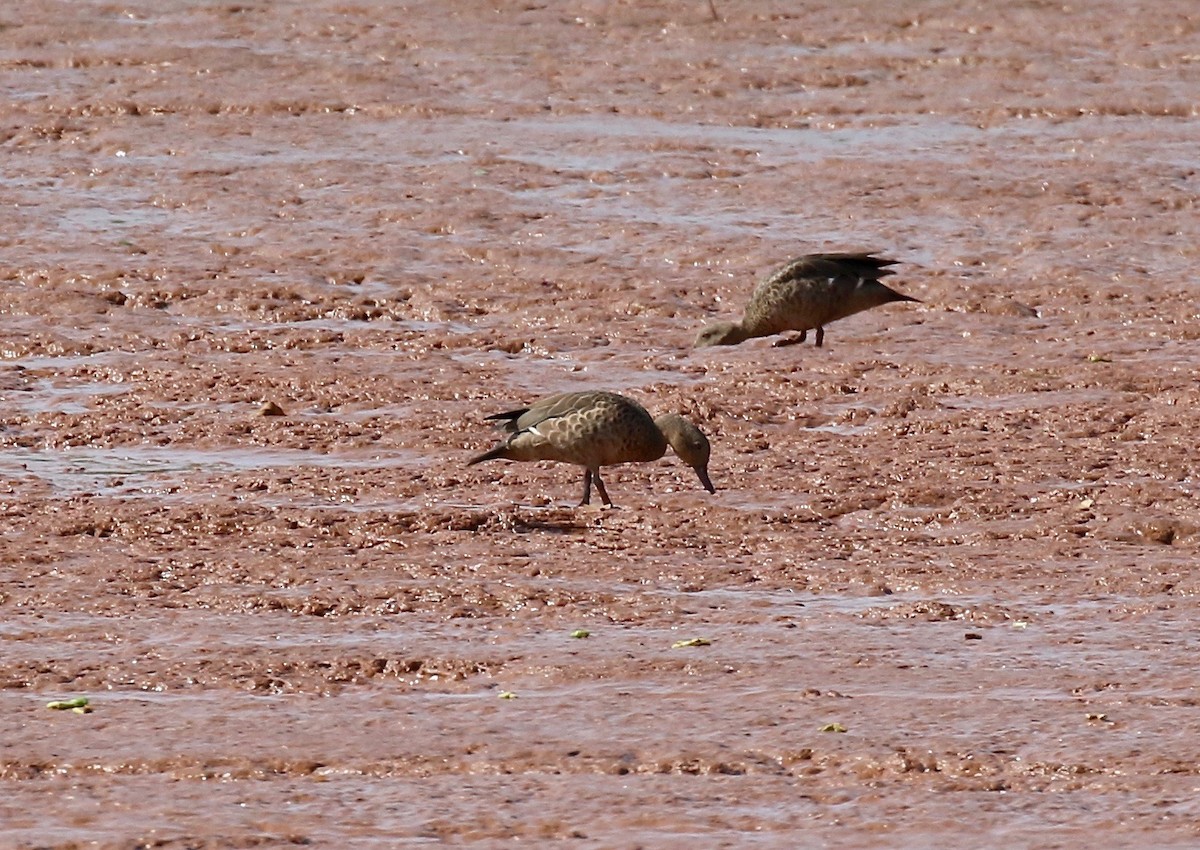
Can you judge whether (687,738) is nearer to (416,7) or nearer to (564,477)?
(564,477)

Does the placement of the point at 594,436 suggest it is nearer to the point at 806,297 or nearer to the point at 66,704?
the point at 66,704

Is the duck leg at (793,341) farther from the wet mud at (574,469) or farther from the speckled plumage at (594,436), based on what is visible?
the speckled plumage at (594,436)

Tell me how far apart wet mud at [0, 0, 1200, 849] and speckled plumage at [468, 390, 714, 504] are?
197 millimetres

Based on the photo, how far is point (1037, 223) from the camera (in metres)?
13.8

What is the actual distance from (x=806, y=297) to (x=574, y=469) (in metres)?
2.21

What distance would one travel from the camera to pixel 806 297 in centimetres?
1123

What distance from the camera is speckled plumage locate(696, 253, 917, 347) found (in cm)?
1123

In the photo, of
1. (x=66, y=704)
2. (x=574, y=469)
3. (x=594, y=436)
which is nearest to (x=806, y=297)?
(x=574, y=469)

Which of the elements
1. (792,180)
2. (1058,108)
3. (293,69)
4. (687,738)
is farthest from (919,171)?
(687,738)

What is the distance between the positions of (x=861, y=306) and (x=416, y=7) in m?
9.02

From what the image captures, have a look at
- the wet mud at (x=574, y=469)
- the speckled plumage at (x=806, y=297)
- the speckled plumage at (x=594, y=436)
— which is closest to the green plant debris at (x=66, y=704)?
the wet mud at (x=574, y=469)

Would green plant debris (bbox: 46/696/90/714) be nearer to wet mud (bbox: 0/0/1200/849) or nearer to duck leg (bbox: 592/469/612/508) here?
wet mud (bbox: 0/0/1200/849)

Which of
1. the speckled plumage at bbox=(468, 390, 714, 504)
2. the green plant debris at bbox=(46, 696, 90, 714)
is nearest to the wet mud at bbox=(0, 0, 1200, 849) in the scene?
the green plant debris at bbox=(46, 696, 90, 714)

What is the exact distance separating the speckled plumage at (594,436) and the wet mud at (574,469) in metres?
0.20
